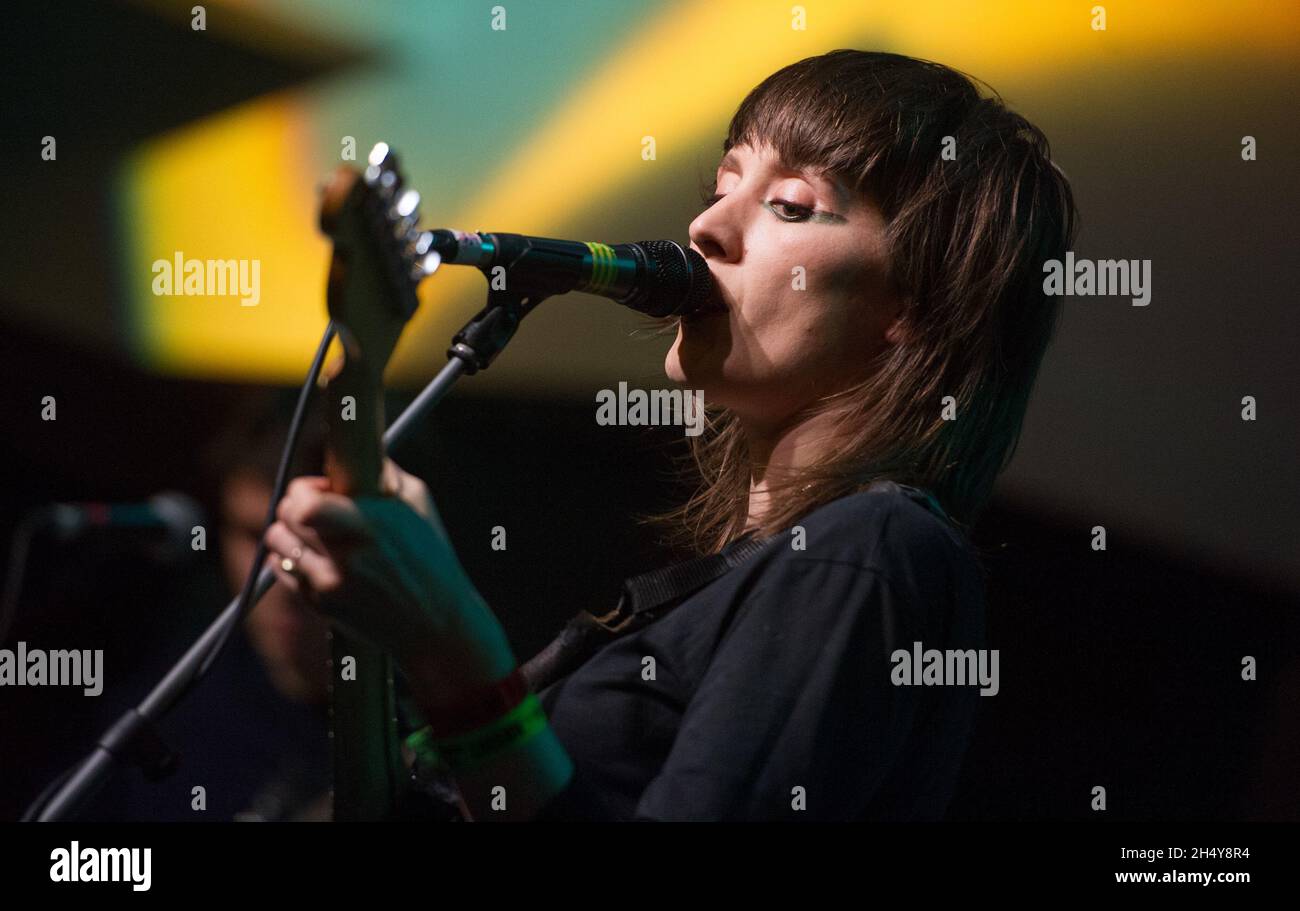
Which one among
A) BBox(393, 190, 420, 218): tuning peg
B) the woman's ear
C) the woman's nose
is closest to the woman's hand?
BBox(393, 190, 420, 218): tuning peg

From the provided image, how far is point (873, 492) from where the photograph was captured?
1.53 metres

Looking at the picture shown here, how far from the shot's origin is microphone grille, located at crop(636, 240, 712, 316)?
5.40 ft

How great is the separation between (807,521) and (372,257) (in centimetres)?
61

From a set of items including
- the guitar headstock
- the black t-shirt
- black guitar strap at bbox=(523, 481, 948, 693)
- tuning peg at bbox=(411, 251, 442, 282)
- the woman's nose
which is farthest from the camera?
the woman's nose

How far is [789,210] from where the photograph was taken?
5.70 ft

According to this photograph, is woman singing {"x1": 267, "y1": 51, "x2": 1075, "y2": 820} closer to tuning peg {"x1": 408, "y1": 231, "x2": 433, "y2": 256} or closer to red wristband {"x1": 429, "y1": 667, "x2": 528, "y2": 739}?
red wristband {"x1": 429, "y1": 667, "x2": 528, "y2": 739}

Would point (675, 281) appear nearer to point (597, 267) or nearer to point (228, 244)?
point (597, 267)

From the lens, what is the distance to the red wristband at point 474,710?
4.33 feet

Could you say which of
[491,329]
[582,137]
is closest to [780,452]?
[491,329]

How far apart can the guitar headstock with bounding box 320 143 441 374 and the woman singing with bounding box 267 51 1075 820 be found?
15 cm
